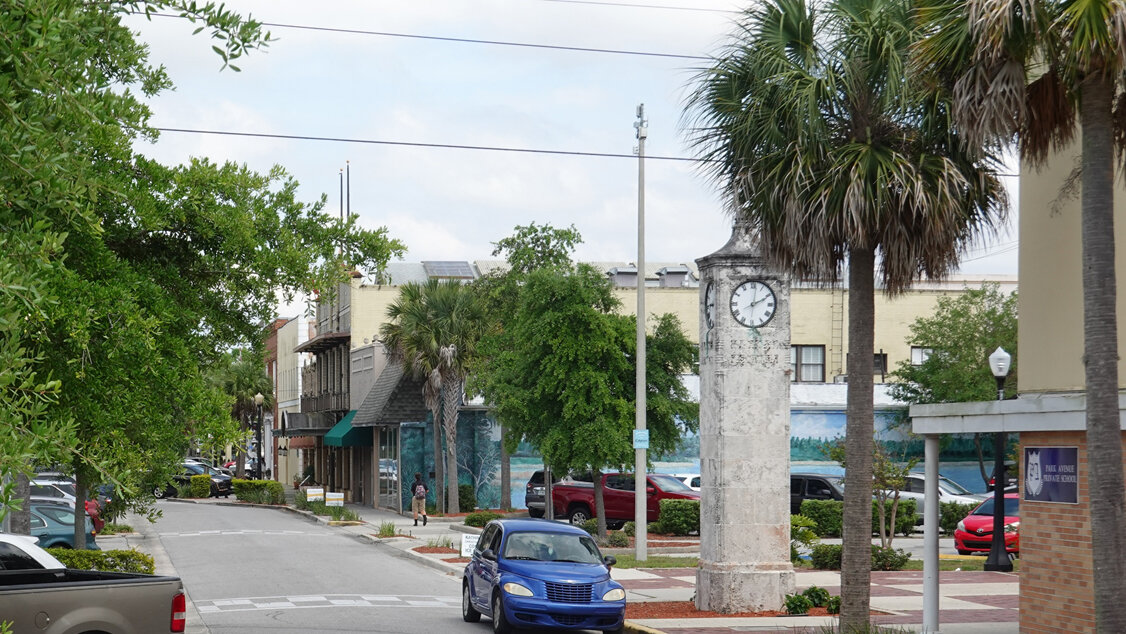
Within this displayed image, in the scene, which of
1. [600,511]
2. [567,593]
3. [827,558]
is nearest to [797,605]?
[567,593]

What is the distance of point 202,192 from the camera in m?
12.8

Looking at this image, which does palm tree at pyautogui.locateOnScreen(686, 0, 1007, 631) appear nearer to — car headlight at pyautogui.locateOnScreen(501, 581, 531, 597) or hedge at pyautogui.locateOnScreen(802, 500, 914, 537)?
car headlight at pyautogui.locateOnScreen(501, 581, 531, 597)

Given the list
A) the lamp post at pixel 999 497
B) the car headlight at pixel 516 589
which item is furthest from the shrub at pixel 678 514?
the car headlight at pixel 516 589

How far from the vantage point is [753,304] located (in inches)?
762

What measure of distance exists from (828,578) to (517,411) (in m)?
10.9

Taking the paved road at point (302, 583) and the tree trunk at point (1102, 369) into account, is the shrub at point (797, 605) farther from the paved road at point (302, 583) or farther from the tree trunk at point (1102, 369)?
the tree trunk at point (1102, 369)

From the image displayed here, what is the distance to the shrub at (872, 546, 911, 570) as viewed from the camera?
86.8 ft

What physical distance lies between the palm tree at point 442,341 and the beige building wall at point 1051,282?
31.7m

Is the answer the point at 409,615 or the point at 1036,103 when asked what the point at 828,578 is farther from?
the point at 1036,103

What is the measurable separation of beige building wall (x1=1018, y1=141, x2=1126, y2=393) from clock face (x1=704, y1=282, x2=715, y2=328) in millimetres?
6343

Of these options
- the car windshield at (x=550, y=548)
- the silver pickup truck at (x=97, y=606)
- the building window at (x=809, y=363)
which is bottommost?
the car windshield at (x=550, y=548)

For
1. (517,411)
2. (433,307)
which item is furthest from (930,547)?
(433,307)

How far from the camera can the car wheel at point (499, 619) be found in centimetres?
1639

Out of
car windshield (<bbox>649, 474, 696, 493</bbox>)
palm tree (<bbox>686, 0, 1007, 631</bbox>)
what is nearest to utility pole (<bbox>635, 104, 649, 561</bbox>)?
car windshield (<bbox>649, 474, 696, 493</bbox>)
